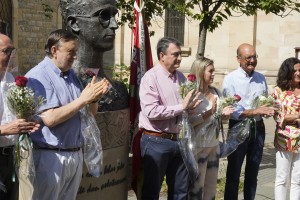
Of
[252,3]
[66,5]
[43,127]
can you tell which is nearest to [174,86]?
[66,5]

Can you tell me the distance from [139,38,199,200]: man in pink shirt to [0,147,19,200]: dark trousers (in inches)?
55.5

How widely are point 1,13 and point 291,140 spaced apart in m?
14.2

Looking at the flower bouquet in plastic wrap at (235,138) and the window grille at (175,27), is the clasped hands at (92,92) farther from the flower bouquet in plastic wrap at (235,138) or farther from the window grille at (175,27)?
the window grille at (175,27)

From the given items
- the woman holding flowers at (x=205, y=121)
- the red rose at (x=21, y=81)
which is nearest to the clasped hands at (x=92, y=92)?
the red rose at (x=21, y=81)

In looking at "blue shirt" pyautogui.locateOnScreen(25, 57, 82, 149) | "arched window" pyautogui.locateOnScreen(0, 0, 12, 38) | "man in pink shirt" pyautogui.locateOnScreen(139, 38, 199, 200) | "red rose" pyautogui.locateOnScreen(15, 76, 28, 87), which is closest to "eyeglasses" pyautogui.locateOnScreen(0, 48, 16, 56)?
"blue shirt" pyautogui.locateOnScreen(25, 57, 82, 149)

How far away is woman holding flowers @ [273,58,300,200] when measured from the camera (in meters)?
6.83

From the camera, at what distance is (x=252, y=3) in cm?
973

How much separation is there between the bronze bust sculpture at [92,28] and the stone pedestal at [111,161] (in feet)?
0.43

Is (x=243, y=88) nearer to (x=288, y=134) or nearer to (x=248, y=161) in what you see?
(x=288, y=134)

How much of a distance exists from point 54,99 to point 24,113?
29cm

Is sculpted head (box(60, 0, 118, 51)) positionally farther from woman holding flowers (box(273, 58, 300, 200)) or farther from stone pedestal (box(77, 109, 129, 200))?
woman holding flowers (box(273, 58, 300, 200))

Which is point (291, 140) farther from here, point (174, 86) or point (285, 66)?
point (174, 86)

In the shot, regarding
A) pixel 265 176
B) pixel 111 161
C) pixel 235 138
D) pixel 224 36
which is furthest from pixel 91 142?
pixel 224 36

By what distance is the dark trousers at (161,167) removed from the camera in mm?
5738
